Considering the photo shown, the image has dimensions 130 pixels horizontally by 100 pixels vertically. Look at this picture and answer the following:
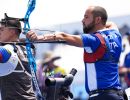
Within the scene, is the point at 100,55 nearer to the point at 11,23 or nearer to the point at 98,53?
the point at 98,53

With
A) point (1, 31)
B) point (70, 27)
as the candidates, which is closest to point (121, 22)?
point (70, 27)

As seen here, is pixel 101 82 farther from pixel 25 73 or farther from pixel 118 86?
pixel 25 73

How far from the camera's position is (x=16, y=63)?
8414mm

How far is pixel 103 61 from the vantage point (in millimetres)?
8156

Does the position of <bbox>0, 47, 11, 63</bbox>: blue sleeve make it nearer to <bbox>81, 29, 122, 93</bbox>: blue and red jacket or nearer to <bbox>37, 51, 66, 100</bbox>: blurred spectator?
<bbox>37, 51, 66, 100</bbox>: blurred spectator

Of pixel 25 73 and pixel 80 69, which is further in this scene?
pixel 80 69

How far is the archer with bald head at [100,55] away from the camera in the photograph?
8.04m

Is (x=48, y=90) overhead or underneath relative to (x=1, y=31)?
underneath

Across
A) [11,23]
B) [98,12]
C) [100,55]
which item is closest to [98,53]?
[100,55]

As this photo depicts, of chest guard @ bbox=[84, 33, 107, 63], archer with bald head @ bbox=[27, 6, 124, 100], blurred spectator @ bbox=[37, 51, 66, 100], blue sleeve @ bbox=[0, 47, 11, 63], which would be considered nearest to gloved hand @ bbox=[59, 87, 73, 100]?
blurred spectator @ bbox=[37, 51, 66, 100]

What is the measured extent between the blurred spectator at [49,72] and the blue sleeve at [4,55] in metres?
0.63

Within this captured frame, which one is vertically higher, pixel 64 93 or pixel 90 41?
pixel 90 41

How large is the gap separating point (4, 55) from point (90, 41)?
0.95m

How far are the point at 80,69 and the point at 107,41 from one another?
6.81m
